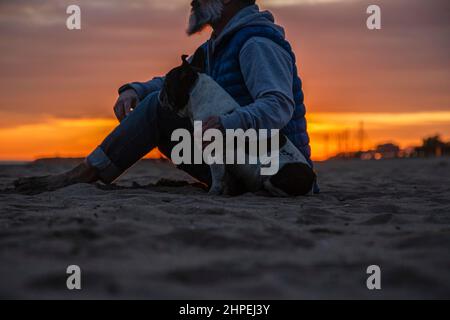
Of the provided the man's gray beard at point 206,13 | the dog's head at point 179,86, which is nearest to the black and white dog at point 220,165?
the dog's head at point 179,86

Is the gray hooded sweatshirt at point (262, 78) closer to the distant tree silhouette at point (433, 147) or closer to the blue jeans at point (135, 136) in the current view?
the blue jeans at point (135, 136)

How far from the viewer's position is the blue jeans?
4.38 m

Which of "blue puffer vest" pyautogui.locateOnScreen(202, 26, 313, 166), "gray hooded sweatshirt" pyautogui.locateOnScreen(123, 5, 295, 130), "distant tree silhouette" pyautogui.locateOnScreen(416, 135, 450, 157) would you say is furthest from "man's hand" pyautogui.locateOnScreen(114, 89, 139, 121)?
"distant tree silhouette" pyautogui.locateOnScreen(416, 135, 450, 157)

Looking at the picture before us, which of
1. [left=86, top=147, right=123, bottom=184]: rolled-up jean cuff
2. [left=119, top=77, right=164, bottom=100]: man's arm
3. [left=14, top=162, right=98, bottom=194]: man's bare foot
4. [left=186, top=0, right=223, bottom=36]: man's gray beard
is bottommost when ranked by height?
[left=14, top=162, right=98, bottom=194]: man's bare foot

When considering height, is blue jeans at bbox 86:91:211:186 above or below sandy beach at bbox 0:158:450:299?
above

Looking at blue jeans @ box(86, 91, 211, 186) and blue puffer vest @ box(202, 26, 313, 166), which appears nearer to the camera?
blue puffer vest @ box(202, 26, 313, 166)

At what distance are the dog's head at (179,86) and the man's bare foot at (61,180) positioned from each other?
0.80 m

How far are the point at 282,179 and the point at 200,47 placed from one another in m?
1.22

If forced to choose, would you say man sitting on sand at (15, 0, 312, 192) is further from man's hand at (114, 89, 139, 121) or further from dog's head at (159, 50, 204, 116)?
dog's head at (159, 50, 204, 116)

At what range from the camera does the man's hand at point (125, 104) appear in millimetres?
4762

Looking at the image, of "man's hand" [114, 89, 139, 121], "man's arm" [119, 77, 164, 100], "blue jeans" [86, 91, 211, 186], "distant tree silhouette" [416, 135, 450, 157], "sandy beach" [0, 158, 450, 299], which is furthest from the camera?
"distant tree silhouette" [416, 135, 450, 157]

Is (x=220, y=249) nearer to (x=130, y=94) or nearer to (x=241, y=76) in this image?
(x=241, y=76)

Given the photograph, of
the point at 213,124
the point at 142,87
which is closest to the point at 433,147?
the point at 142,87
